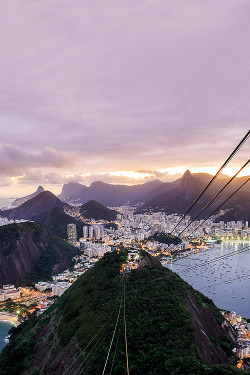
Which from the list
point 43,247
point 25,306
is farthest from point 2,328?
point 43,247

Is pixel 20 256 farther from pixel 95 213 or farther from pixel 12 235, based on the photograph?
pixel 95 213

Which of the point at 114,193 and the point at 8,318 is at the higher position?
the point at 114,193

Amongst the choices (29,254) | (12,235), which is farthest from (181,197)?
(12,235)

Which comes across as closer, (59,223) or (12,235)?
(12,235)

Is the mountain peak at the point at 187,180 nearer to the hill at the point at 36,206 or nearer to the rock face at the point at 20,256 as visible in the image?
the hill at the point at 36,206

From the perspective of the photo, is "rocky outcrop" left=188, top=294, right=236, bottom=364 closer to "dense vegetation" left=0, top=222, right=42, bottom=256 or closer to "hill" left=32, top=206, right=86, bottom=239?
"dense vegetation" left=0, top=222, right=42, bottom=256

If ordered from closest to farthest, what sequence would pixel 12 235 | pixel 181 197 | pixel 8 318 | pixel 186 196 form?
1. pixel 8 318
2. pixel 12 235
3. pixel 186 196
4. pixel 181 197

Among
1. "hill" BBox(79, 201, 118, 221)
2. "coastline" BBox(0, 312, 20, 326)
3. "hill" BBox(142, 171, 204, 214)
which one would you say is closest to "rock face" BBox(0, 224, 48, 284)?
Result: "coastline" BBox(0, 312, 20, 326)
